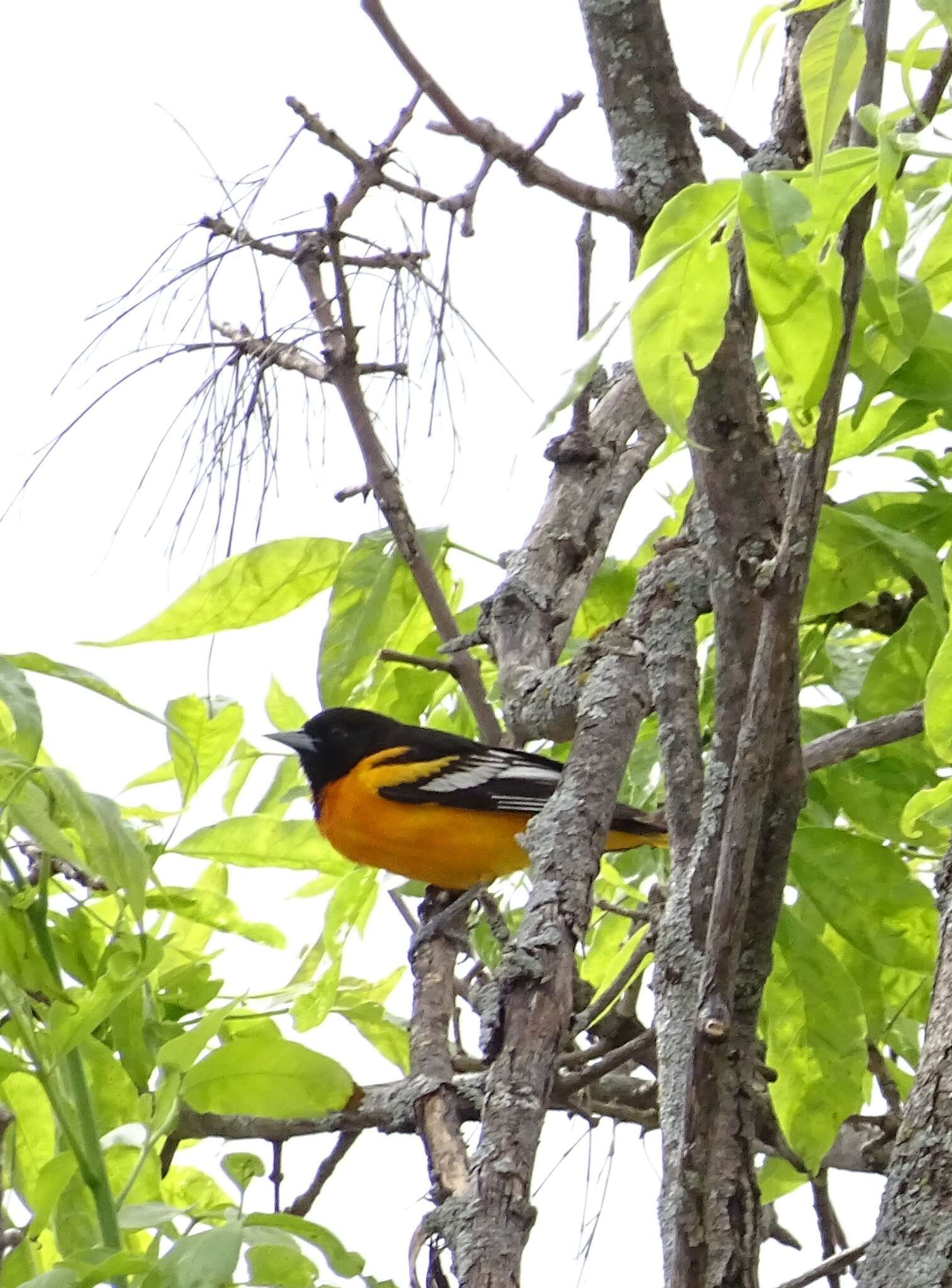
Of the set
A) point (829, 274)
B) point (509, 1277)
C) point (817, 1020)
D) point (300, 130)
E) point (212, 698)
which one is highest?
point (300, 130)

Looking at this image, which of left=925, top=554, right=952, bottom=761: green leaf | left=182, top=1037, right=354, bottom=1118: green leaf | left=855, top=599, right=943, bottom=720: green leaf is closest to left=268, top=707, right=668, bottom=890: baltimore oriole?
left=855, top=599, right=943, bottom=720: green leaf

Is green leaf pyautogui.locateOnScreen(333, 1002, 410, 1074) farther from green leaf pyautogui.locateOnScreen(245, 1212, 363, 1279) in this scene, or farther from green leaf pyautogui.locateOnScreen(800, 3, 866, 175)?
green leaf pyautogui.locateOnScreen(800, 3, 866, 175)

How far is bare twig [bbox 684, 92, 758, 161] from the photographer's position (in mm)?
1034

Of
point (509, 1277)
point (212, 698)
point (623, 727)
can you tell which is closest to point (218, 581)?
point (212, 698)

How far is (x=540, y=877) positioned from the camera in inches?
42.4

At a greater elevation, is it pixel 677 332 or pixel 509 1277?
pixel 677 332

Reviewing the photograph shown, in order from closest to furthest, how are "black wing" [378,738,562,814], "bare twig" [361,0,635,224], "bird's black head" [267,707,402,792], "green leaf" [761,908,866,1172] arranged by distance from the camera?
"bare twig" [361,0,635,224], "green leaf" [761,908,866,1172], "black wing" [378,738,562,814], "bird's black head" [267,707,402,792]

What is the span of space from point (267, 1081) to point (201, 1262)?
0.28 meters

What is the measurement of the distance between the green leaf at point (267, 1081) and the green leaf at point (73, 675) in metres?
0.27

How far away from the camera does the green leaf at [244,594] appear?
1.36 m

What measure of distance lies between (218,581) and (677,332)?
0.79 metres

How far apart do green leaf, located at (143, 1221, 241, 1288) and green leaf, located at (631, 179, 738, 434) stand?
19.2 inches

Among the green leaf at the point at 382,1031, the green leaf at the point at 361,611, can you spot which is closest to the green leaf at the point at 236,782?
the green leaf at the point at 361,611

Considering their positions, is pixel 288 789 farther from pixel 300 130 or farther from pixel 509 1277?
pixel 509 1277
